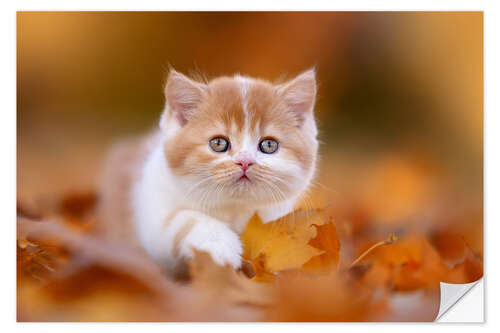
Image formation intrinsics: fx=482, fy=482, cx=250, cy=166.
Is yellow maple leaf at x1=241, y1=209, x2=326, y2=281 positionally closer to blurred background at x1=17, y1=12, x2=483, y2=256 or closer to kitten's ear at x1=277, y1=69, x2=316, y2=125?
blurred background at x1=17, y1=12, x2=483, y2=256

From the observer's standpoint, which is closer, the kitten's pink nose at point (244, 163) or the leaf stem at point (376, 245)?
Answer: the kitten's pink nose at point (244, 163)

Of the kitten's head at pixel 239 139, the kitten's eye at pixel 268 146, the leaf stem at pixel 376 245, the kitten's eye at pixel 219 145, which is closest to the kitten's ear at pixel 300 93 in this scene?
the kitten's head at pixel 239 139

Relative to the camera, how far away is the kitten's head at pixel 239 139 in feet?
4.57

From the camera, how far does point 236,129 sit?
4.68 feet

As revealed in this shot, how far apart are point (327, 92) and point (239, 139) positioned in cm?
38

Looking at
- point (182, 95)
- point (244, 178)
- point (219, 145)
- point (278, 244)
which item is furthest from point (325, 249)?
point (182, 95)

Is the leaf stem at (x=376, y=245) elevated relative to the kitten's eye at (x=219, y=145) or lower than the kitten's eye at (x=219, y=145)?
lower

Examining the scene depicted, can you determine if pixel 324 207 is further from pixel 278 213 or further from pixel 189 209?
pixel 189 209

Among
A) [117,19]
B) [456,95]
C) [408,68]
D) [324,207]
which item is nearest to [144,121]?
[117,19]

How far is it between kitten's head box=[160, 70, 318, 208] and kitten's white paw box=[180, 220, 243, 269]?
85 millimetres

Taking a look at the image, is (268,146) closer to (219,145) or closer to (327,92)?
(219,145)

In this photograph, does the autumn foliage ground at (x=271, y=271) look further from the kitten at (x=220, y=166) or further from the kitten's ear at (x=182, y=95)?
the kitten's ear at (x=182, y=95)

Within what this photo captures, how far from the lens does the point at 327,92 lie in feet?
5.26

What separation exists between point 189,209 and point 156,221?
0.11 m
